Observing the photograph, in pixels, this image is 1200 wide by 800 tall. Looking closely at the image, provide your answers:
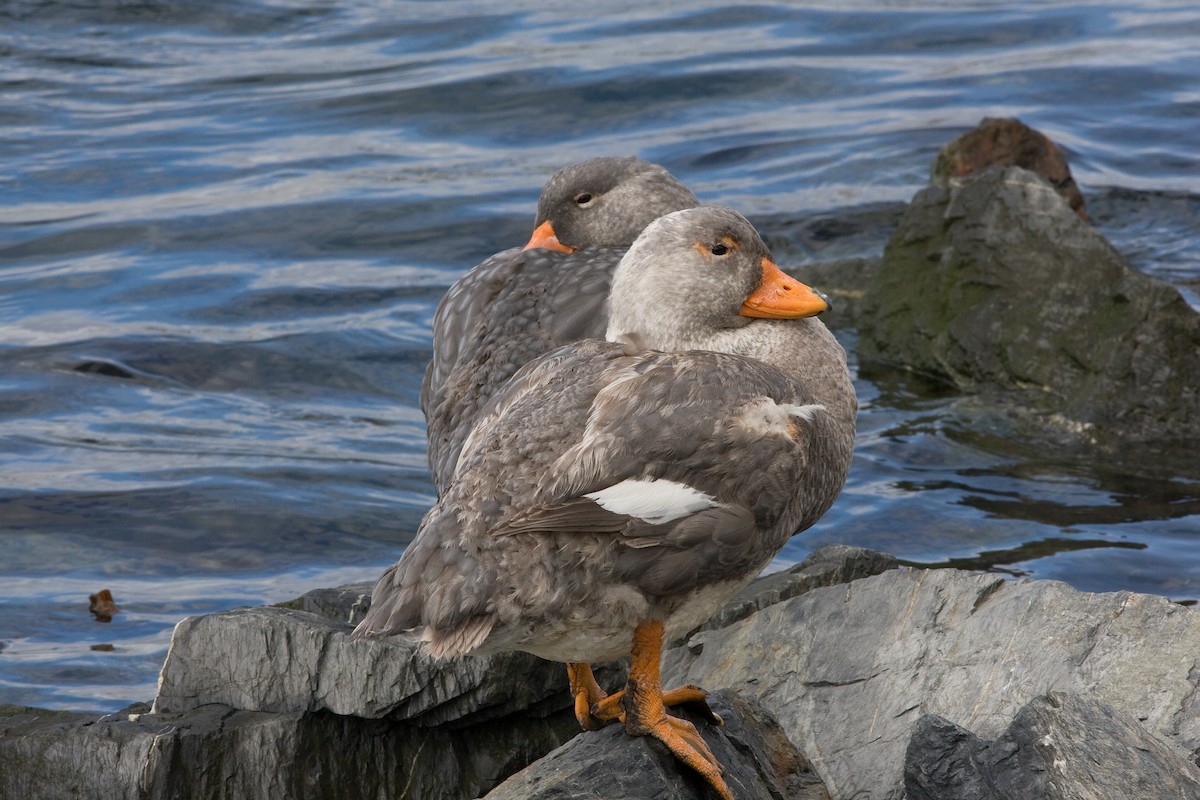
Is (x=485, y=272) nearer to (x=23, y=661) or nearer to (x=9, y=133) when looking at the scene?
(x=23, y=661)

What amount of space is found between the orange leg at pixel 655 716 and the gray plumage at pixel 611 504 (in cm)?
7

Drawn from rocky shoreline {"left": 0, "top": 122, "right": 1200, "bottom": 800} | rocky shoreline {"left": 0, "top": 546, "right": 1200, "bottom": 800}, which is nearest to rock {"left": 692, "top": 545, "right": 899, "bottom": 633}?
rocky shoreline {"left": 0, "top": 122, "right": 1200, "bottom": 800}

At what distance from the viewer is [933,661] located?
4941 mm

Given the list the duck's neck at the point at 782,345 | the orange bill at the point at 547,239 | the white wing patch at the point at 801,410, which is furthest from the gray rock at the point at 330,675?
the orange bill at the point at 547,239

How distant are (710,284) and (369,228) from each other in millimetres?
8369

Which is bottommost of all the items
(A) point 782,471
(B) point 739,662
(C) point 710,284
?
(B) point 739,662

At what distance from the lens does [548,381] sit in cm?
452

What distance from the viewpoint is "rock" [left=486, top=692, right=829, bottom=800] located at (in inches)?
163

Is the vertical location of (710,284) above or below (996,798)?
above

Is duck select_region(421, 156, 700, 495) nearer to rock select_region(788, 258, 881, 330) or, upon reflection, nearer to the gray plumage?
the gray plumage

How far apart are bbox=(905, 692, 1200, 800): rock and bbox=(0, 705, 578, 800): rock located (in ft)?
5.31

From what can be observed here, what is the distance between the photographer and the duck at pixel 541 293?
5.68 metres

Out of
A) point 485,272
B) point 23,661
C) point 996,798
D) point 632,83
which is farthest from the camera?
point 632,83

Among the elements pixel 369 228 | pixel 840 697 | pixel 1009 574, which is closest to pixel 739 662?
pixel 840 697
